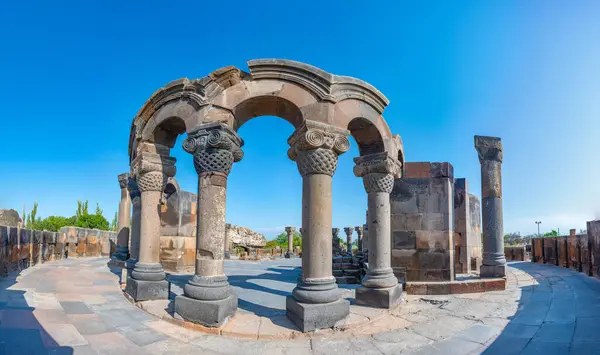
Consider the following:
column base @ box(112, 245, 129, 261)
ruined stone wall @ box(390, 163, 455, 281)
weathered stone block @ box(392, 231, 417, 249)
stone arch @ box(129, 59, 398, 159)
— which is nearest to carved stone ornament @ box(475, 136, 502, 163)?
ruined stone wall @ box(390, 163, 455, 281)

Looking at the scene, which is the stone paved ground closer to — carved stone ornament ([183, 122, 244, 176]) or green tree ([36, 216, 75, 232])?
carved stone ornament ([183, 122, 244, 176])

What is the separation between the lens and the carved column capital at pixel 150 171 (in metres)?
6.57

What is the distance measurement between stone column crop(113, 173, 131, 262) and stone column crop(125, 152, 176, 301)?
663 cm

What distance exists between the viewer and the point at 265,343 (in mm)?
4270

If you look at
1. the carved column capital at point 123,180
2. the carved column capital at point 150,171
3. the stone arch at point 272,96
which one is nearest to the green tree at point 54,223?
the carved column capital at point 123,180

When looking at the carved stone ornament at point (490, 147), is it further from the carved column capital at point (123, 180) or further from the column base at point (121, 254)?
the carved column capital at point (123, 180)

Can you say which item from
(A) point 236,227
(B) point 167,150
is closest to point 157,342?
(B) point 167,150

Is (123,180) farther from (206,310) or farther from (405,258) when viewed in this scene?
(405,258)

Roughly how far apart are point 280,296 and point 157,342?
318cm

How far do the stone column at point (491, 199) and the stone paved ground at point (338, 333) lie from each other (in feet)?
8.63

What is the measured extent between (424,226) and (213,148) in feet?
18.3

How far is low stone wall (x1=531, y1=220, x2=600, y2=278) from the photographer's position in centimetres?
894

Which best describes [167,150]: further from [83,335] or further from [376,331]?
[376,331]

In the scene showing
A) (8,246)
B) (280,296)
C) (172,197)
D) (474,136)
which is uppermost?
(474,136)
